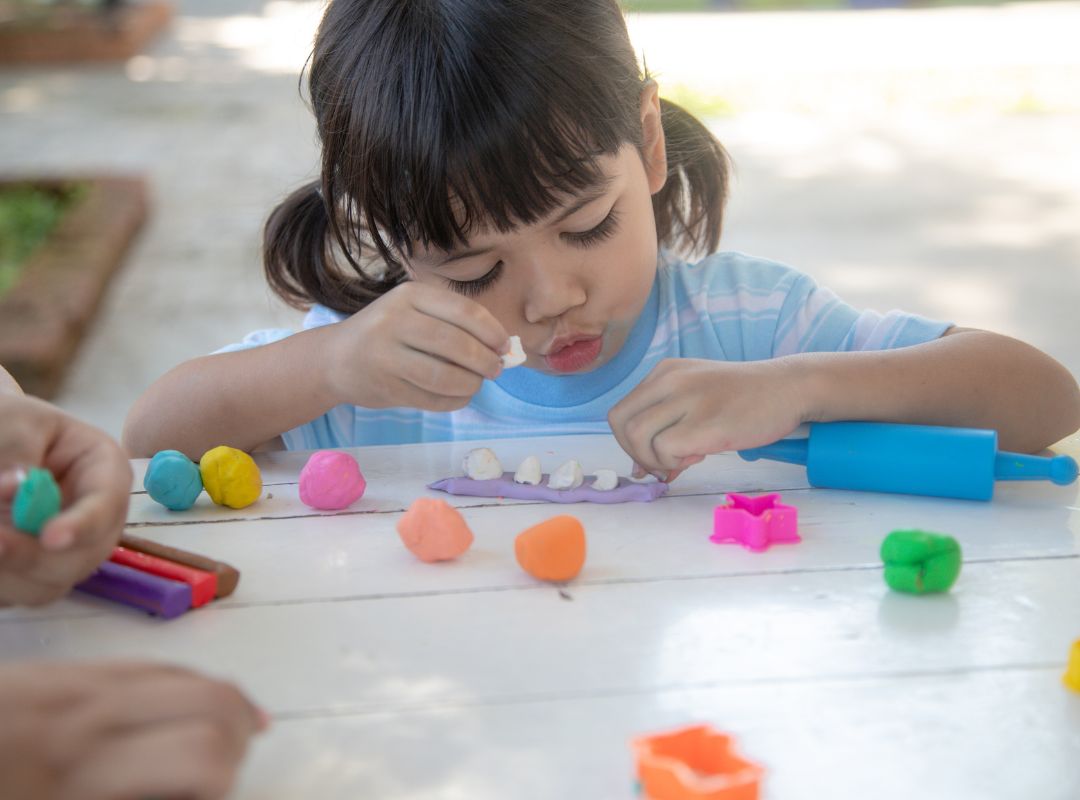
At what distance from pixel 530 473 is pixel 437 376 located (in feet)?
0.43

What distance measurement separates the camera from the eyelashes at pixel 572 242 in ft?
3.91

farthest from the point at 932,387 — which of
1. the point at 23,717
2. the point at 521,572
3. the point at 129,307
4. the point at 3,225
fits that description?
the point at 3,225

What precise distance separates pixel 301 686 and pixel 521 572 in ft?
0.68

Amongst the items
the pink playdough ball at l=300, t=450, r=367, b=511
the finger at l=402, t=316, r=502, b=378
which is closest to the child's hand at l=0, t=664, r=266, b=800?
the pink playdough ball at l=300, t=450, r=367, b=511

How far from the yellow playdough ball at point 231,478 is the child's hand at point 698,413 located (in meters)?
0.31

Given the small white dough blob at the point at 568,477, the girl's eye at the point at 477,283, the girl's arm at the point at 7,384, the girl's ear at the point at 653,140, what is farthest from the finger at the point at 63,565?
the girl's ear at the point at 653,140

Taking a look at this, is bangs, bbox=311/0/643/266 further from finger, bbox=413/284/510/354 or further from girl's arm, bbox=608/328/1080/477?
girl's arm, bbox=608/328/1080/477

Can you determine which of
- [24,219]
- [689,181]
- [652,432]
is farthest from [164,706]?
[24,219]

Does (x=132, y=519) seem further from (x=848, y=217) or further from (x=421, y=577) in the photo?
(x=848, y=217)

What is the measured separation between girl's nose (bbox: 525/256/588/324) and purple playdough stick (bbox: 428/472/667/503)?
17 cm

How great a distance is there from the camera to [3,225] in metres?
4.19

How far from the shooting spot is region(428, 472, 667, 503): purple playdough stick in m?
1.06

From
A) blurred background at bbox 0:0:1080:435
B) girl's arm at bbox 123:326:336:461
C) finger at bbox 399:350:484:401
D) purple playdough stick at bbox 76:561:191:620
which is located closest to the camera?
purple playdough stick at bbox 76:561:191:620

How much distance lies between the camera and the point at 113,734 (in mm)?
588
